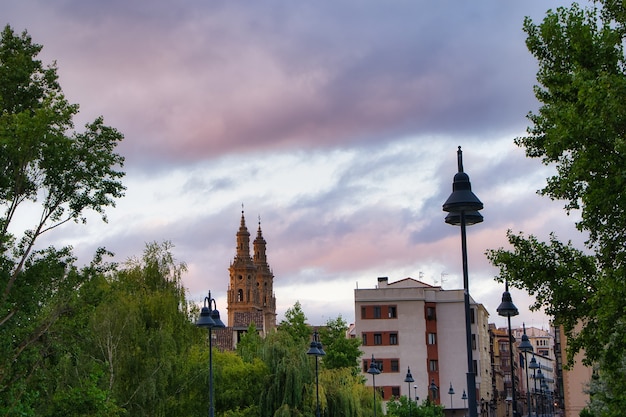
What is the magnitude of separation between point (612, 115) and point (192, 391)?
27698 millimetres

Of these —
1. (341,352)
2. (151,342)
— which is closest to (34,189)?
(151,342)

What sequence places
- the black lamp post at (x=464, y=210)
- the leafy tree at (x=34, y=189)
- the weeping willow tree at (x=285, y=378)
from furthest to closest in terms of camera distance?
the weeping willow tree at (x=285, y=378), the leafy tree at (x=34, y=189), the black lamp post at (x=464, y=210)

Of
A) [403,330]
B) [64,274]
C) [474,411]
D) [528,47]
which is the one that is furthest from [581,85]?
[403,330]

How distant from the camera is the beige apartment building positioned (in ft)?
277

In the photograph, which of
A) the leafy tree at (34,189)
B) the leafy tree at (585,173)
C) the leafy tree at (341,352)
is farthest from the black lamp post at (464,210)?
the leafy tree at (341,352)

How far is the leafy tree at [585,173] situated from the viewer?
1955cm

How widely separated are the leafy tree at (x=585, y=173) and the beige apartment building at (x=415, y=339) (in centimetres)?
6047

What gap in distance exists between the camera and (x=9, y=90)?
30.7m

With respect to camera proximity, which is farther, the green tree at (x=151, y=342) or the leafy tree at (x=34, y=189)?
the green tree at (x=151, y=342)

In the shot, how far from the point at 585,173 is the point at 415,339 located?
65.6m

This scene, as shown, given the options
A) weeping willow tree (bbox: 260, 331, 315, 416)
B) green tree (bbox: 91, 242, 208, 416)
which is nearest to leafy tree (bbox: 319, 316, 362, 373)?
weeping willow tree (bbox: 260, 331, 315, 416)

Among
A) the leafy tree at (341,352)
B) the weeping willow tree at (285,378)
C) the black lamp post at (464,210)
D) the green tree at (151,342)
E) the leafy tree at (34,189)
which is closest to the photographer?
the black lamp post at (464,210)

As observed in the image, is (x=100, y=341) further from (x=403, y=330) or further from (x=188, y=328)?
(x=403, y=330)

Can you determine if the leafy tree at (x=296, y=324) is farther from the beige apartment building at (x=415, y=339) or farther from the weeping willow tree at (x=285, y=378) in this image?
the weeping willow tree at (x=285, y=378)
